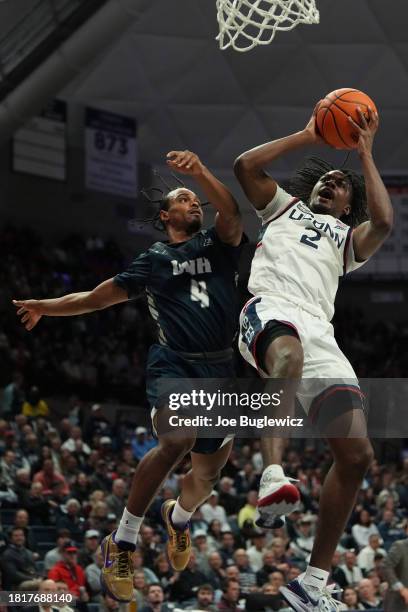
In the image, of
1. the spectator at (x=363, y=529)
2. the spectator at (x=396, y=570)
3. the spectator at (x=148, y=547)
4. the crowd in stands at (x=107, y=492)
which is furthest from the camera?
the spectator at (x=363, y=529)

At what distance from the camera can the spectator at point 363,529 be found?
1588cm

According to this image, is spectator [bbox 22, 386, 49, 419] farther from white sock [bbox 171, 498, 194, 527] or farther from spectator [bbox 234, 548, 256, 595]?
white sock [bbox 171, 498, 194, 527]

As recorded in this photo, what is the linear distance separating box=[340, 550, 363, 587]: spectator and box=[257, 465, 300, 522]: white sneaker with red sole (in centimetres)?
892

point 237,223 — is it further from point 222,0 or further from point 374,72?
point 374,72

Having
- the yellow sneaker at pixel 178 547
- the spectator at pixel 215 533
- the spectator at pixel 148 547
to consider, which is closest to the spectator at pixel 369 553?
the spectator at pixel 215 533

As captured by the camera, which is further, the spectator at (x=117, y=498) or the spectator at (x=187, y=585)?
the spectator at (x=117, y=498)

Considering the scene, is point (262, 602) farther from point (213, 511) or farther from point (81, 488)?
point (81, 488)

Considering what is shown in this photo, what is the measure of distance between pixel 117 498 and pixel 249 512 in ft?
6.24

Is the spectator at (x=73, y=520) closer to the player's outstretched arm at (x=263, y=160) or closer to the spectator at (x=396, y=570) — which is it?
the spectator at (x=396, y=570)

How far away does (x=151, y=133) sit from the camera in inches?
1016

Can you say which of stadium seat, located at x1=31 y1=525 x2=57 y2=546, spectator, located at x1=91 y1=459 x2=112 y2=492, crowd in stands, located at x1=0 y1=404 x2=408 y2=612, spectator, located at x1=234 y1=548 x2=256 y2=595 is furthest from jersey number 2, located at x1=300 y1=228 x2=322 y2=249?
spectator, located at x1=91 y1=459 x2=112 y2=492

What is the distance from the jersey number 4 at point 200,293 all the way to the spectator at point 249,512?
852 centimetres

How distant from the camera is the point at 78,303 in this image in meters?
7.47

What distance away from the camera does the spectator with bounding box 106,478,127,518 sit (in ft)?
48.2
